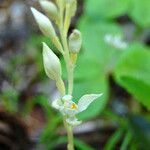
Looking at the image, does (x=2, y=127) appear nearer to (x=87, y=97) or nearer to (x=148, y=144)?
(x=148, y=144)

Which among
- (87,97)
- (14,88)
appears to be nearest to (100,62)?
(14,88)

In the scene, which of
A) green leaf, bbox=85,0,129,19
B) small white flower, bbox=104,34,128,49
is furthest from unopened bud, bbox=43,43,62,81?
green leaf, bbox=85,0,129,19

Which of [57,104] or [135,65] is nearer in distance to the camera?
[57,104]

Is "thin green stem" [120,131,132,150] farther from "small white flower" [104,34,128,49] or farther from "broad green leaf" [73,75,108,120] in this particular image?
"small white flower" [104,34,128,49]

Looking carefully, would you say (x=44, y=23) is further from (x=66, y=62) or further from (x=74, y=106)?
(x=74, y=106)

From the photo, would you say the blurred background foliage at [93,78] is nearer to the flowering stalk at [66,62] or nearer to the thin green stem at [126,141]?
the thin green stem at [126,141]

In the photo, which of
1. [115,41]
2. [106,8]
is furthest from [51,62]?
[106,8]

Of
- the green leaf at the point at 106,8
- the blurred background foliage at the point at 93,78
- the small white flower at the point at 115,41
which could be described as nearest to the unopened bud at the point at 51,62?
the blurred background foliage at the point at 93,78
